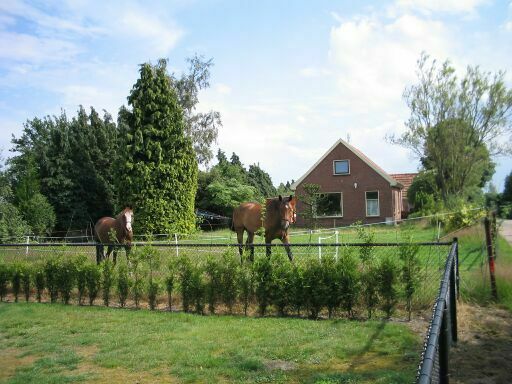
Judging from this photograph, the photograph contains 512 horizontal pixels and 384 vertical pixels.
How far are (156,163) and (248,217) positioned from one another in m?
16.4

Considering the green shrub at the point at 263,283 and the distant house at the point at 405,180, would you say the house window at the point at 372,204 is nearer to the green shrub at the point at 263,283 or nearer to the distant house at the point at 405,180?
the distant house at the point at 405,180

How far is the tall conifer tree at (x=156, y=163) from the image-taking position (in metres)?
26.2

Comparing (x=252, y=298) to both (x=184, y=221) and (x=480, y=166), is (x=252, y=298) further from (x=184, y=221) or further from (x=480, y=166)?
(x=480, y=166)

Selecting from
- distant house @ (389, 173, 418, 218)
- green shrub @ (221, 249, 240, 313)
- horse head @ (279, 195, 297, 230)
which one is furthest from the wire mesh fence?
distant house @ (389, 173, 418, 218)

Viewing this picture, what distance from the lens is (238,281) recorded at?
8.48m

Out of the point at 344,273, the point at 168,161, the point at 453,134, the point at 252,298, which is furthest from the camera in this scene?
the point at 453,134

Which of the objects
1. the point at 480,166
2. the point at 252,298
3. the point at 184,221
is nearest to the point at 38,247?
the point at 252,298

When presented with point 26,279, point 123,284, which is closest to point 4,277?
point 26,279

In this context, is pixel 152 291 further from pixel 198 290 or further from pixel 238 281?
pixel 238 281

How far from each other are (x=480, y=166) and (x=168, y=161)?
1991 cm

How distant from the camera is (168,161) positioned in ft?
89.2

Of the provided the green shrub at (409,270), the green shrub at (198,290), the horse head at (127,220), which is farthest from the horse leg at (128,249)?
the green shrub at (409,270)

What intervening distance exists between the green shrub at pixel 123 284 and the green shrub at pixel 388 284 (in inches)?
193

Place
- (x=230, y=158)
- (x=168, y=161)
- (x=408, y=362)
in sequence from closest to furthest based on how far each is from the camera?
1. (x=408, y=362)
2. (x=168, y=161)
3. (x=230, y=158)
